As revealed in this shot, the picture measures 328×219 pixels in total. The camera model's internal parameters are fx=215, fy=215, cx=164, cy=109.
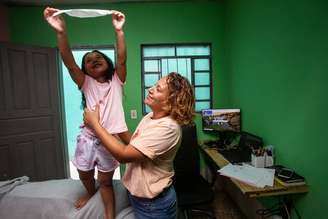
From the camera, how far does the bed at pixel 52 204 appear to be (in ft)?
3.77

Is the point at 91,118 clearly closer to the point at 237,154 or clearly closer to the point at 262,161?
the point at 262,161

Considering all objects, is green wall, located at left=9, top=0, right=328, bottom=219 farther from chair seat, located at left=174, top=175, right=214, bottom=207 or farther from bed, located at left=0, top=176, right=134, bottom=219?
bed, located at left=0, top=176, right=134, bottom=219

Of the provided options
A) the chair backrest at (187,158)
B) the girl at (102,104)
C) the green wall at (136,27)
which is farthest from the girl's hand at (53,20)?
the green wall at (136,27)

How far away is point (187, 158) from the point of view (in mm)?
2088

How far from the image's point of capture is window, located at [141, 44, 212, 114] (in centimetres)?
298

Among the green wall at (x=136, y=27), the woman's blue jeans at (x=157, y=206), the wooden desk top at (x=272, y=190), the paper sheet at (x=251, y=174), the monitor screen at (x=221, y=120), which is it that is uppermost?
the green wall at (x=136, y=27)

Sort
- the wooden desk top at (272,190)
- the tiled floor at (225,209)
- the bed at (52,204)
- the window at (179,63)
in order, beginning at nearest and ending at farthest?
the bed at (52,204) → the wooden desk top at (272,190) → the tiled floor at (225,209) → the window at (179,63)

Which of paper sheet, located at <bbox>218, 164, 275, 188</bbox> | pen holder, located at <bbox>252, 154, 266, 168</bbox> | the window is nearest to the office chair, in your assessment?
paper sheet, located at <bbox>218, 164, 275, 188</bbox>

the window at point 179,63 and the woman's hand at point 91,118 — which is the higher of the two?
the window at point 179,63

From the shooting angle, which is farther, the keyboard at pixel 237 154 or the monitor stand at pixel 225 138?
the monitor stand at pixel 225 138

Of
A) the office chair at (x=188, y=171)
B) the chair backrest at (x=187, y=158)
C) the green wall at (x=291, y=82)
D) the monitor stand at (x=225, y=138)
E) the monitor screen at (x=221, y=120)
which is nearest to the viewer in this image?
the green wall at (x=291, y=82)

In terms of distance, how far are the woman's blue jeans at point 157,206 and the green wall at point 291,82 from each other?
3.10 feet

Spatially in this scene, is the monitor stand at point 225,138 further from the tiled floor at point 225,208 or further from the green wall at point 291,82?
the tiled floor at point 225,208

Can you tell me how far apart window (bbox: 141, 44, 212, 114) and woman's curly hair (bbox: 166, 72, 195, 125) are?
6.80ft
